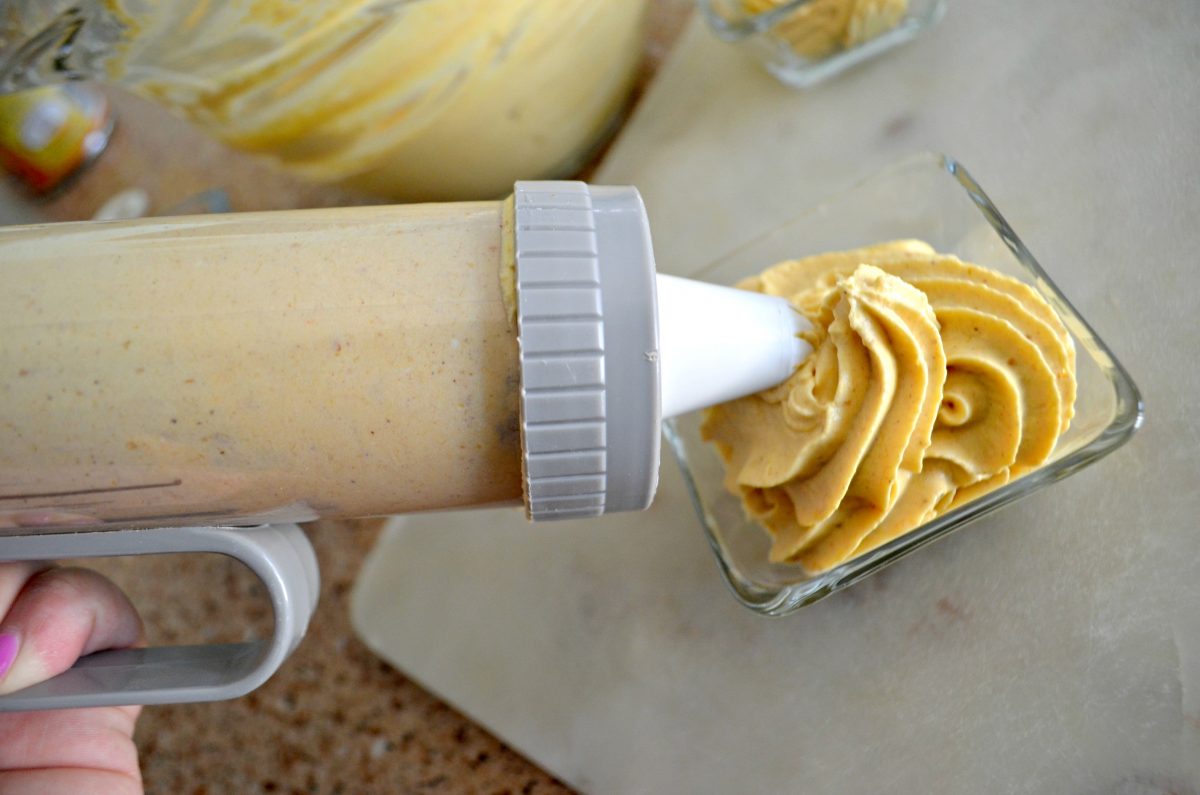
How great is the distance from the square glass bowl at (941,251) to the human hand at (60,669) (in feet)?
1.22

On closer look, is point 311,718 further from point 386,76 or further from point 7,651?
point 386,76

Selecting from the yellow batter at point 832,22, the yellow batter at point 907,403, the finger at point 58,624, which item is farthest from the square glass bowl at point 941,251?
Answer: the finger at point 58,624

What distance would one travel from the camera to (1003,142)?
0.69 meters

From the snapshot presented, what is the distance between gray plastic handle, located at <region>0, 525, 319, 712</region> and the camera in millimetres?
453

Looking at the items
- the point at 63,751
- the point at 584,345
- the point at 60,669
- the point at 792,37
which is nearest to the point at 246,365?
the point at 584,345

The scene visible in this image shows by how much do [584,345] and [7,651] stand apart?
1.16ft

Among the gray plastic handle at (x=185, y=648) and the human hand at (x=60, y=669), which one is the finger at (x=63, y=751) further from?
the gray plastic handle at (x=185, y=648)

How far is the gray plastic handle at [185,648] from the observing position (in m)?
0.45

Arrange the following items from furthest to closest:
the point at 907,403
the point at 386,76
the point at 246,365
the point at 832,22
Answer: the point at 832,22 → the point at 386,76 → the point at 907,403 → the point at 246,365

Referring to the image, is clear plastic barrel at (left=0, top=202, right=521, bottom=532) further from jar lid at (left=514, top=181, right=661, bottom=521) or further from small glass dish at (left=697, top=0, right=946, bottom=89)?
small glass dish at (left=697, top=0, right=946, bottom=89)

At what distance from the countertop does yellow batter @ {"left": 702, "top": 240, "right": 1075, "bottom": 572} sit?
0.97 feet

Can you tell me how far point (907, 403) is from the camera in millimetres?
505

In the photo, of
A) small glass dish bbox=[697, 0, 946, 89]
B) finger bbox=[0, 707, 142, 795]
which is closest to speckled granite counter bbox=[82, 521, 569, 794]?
finger bbox=[0, 707, 142, 795]

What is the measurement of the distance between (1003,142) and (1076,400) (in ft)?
0.78
